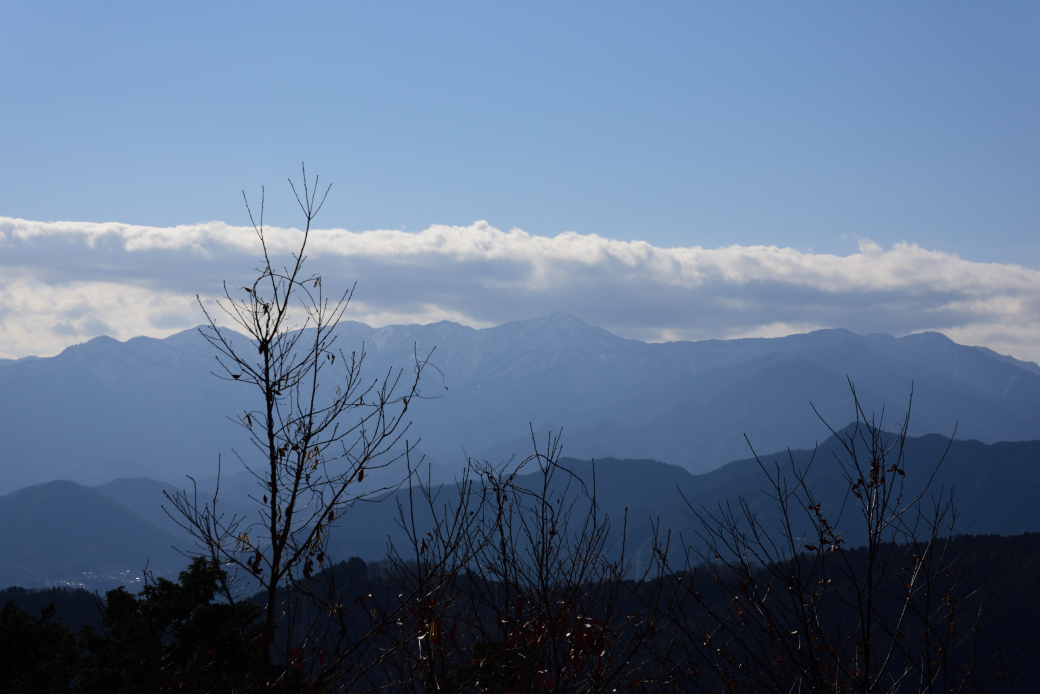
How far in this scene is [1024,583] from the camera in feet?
390

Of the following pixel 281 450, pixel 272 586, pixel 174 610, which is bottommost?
pixel 174 610

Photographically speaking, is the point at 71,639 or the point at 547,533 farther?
the point at 71,639

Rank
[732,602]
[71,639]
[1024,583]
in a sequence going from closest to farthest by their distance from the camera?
[732,602] → [71,639] → [1024,583]

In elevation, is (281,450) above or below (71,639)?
above

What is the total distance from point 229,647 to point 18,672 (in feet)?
13.7

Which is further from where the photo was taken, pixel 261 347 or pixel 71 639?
pixel 71 639

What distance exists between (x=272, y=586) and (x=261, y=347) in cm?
187

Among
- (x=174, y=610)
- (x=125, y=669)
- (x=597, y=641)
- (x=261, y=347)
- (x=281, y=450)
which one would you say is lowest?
(x=125, y=669)

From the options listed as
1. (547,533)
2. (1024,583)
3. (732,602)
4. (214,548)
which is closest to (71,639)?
(214,548)

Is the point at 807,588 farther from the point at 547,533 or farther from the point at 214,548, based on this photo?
the point at 214,548

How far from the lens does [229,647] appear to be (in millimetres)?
16078

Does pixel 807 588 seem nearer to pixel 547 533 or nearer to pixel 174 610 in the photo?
pixel 547 533

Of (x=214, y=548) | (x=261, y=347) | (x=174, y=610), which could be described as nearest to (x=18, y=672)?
(x=174, y=610)

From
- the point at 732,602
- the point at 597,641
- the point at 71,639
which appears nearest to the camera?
the point at 597,641
